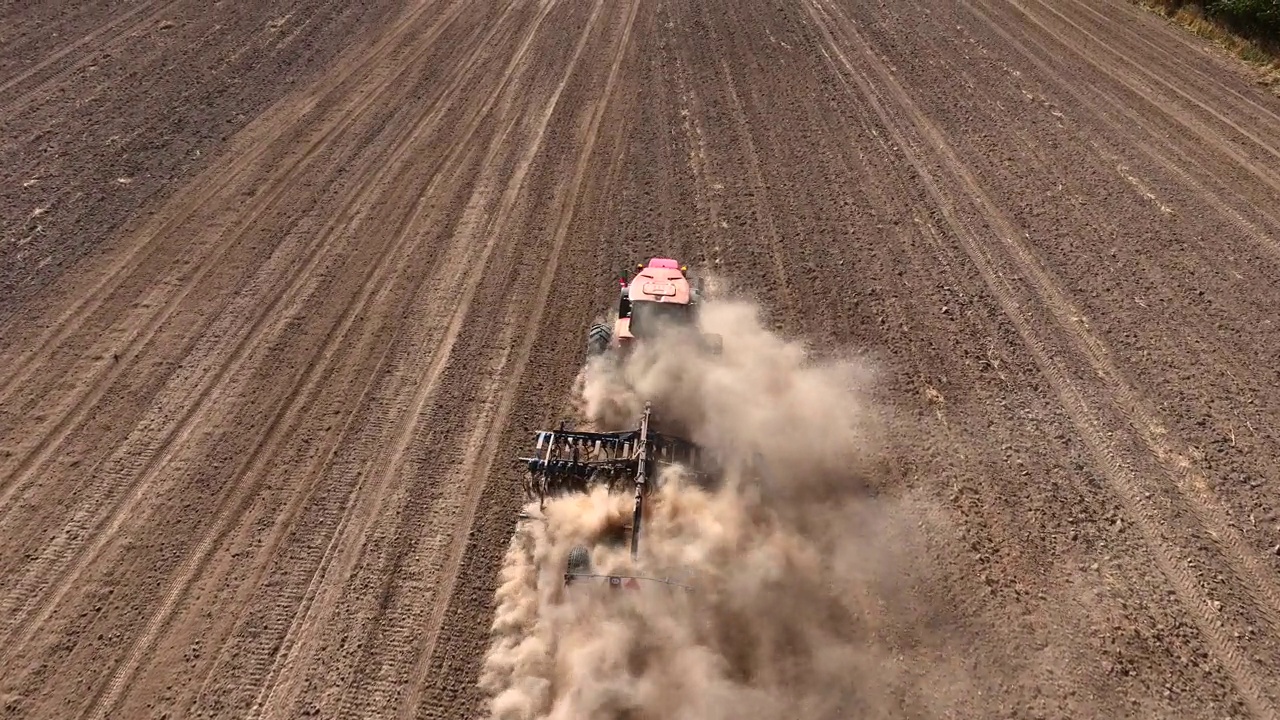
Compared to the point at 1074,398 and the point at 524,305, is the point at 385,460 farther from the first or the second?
the point at 1074,398

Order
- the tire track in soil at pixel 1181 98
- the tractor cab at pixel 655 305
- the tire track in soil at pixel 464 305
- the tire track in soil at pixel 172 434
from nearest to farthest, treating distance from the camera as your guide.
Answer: the tire track in soil at pixel 172 434, the tire track in soil at pixel 464 305, the tractor cab at pixel 655 305, the tire track in soil at pixel 1181 98

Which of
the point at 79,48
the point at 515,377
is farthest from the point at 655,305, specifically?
the point at 79,48

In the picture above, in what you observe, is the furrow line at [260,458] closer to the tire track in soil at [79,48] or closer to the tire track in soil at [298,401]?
the tire track in soil at [298,401]

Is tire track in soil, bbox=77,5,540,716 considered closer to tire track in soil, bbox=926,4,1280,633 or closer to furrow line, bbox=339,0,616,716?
furrow line, bbox=339,0,616,716

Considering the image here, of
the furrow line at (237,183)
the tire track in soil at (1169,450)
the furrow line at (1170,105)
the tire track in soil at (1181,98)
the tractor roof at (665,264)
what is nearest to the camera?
the tire track in soil at (1169,450)

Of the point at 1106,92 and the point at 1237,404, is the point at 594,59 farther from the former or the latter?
the point at 1237,404

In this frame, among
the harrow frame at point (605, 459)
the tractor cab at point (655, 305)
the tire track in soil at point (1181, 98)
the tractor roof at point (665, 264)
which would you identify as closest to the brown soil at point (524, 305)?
the tire track in soil at point (1181, 98)

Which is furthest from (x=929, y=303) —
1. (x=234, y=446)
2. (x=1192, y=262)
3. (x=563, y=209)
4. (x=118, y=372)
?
(x=118, y=372)
